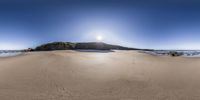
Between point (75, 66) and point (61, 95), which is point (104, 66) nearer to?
point (75, 66)

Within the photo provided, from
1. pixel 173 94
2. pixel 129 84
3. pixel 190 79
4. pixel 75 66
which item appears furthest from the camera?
pixel 75 66

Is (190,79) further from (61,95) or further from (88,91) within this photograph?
(61,95)

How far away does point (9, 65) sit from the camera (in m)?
4.52

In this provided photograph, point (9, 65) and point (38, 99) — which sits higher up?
point (9, 65)

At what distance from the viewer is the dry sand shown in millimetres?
2693

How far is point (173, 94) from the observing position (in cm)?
276

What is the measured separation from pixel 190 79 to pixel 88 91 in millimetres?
2320

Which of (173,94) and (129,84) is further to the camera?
(129,84)

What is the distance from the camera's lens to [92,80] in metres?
3.52

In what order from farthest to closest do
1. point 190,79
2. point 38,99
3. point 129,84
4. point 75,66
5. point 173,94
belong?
point 75,66 → point 190,79 → point 129,84 → point 173,94 → point 38,99

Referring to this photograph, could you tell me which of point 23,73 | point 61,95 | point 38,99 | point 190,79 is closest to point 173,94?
point 190,79

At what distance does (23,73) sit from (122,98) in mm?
2453

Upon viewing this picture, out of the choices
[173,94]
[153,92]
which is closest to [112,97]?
[153,92]

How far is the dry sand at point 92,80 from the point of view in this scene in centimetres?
269
